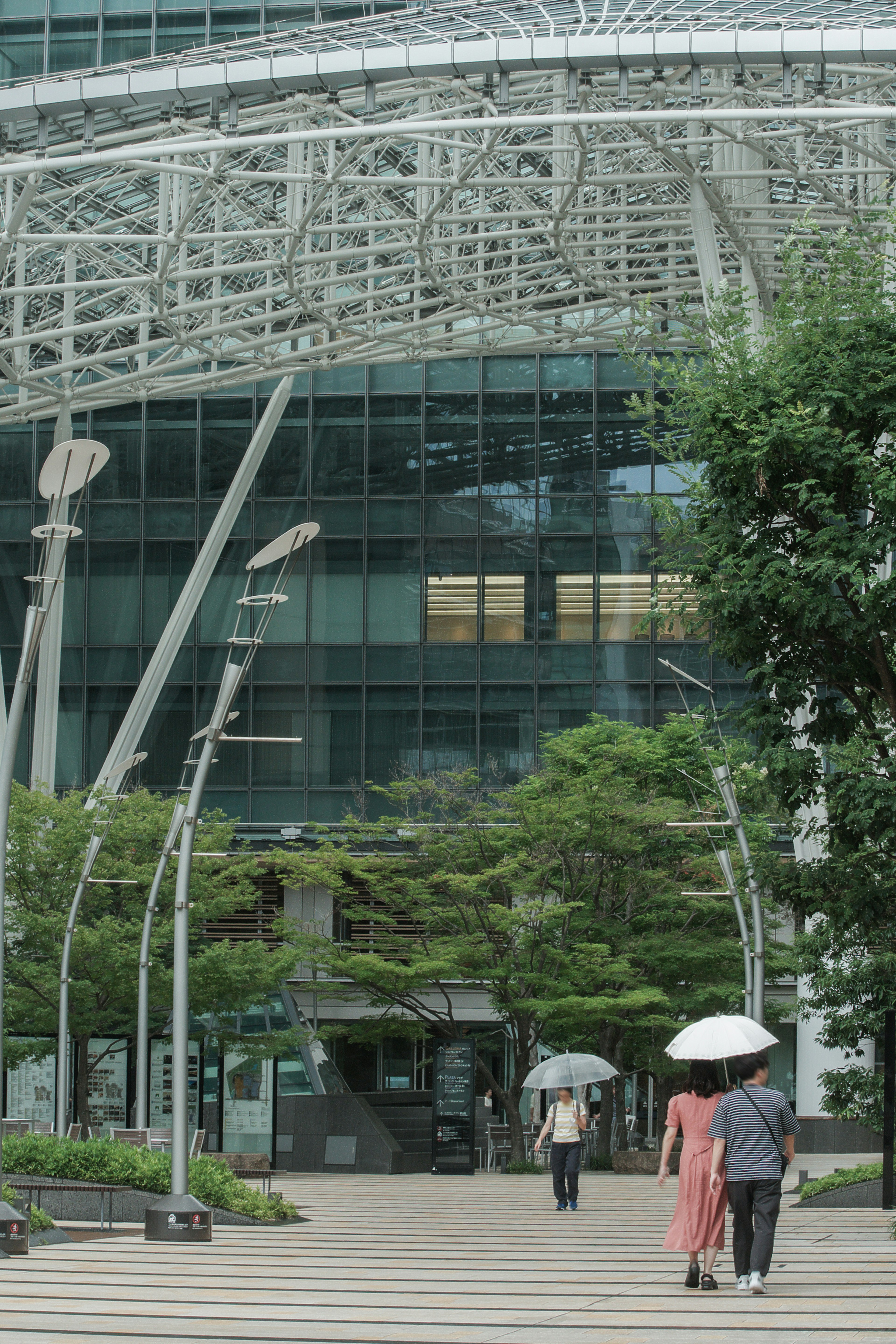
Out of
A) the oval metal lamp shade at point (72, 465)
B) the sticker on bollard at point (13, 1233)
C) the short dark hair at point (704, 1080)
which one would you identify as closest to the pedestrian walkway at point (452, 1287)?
the sticker on bollard at point (13, 1233)

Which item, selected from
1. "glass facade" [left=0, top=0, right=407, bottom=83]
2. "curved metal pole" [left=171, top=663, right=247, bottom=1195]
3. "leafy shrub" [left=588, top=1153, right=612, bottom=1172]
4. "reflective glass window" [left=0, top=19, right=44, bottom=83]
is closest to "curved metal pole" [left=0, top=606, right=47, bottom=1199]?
"curved metal pole" [left=171, top=663, right=247, bottom=1195]

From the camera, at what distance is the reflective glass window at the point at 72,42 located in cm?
5231

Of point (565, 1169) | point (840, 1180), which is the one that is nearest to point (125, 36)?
point (565, 1169)

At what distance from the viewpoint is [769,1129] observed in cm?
1188

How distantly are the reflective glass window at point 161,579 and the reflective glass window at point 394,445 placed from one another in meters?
5.83

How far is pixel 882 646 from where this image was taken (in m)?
13.5

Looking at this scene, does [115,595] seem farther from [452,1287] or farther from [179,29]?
[452,1287]

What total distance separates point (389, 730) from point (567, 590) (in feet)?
21.1

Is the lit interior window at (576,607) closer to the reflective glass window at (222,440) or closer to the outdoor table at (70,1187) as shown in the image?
the reflective glass window at (222,440)

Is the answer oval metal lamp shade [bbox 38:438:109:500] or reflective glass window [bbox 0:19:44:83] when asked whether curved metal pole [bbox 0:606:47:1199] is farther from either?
reflective glass window [bbox 0:19:44:83]

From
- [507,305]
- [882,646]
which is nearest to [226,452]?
[507,305]

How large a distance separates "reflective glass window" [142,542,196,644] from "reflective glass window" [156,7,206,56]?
15.9 meters

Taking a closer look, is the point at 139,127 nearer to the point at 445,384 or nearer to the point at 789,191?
the point at 789,191

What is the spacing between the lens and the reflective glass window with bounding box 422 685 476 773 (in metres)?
47.3
